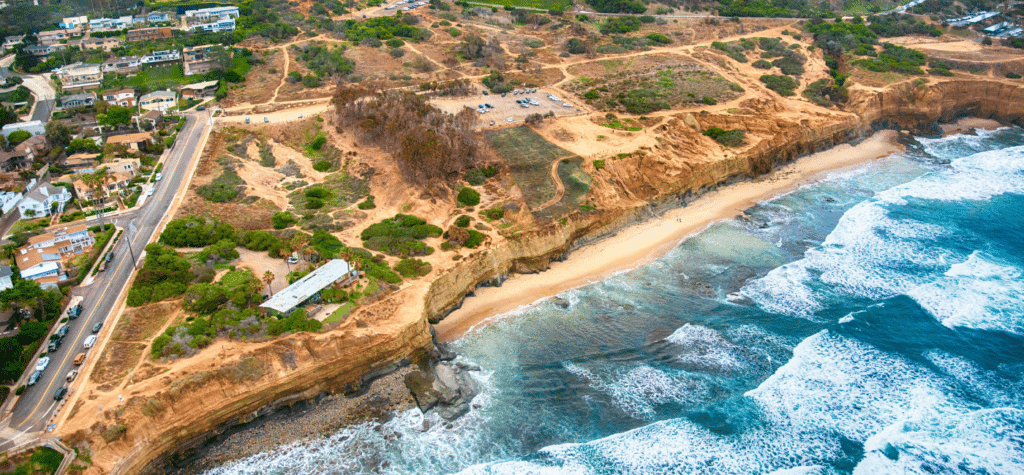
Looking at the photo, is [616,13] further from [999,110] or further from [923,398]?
[923,398]

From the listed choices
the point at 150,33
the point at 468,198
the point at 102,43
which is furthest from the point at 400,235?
the point at 102,43

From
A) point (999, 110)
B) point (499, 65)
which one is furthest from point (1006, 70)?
point (499, 65)

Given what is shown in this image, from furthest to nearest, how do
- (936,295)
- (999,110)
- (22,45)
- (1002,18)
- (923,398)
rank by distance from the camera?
(1002,18) → (22,45) → (999,110) → (936,295) → (923,398)

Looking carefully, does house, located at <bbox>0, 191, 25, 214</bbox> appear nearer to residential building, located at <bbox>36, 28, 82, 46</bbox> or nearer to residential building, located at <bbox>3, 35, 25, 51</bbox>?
residential building, located at <bbox>36, 28, 82, 46</bbox>

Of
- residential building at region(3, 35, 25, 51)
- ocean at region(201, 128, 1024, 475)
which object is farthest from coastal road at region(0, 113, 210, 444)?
residential building at region(3, 35, 25, 51)

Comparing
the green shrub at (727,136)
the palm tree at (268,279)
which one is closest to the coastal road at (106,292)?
the palm tree at (268,279)

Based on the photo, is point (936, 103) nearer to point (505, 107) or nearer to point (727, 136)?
point (727, 136)
